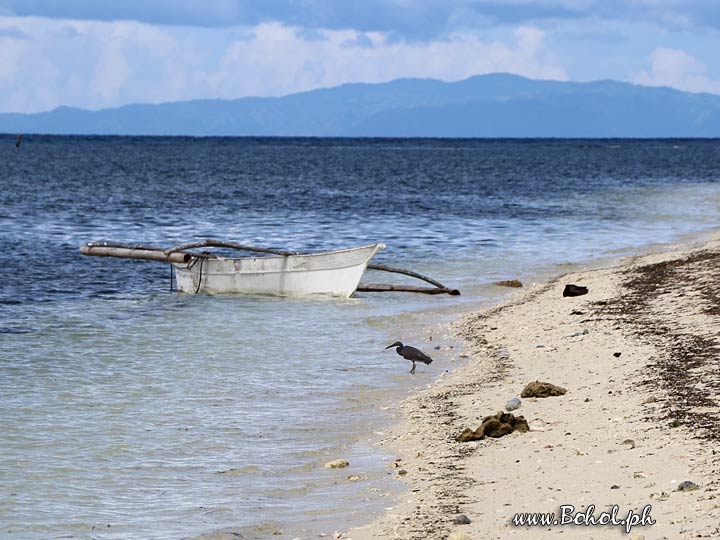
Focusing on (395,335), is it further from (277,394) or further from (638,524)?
(638,524)

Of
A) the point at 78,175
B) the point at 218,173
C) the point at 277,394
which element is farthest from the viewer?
the point at 218,173

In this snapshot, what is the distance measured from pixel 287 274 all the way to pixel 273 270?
357 millimetres

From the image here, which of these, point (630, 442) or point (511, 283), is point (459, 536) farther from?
point (511, 283)

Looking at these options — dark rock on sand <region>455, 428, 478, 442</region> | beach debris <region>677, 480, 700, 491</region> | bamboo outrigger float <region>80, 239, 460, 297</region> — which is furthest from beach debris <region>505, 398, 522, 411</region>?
bamboo outrigger float <region>80, 239, 460, 297</region>

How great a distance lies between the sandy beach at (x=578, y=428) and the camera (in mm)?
8766

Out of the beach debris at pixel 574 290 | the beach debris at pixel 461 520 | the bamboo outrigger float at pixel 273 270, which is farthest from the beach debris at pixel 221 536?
the bamboo outrigger float at pixel 273 270

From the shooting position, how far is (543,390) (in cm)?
1323

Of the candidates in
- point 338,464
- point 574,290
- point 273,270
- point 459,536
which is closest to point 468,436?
point 338,464

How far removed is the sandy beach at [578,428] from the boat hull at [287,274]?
4940 millimetres

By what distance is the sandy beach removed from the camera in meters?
8.77

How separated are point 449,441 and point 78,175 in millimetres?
82534

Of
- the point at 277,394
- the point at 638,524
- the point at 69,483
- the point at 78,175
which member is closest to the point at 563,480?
the point at 638,524

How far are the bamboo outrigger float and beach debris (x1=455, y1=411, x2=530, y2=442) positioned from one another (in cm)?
1260

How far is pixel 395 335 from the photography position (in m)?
20.1
